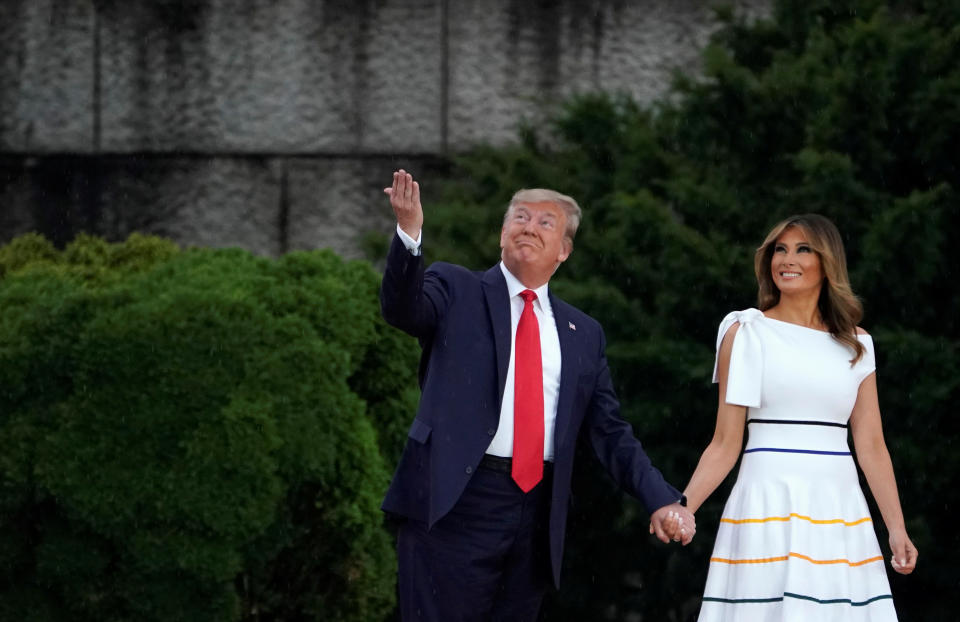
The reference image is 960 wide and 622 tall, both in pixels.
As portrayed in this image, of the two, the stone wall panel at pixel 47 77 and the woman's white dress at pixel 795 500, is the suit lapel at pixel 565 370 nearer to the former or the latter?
the woman's white dress at pixel 795 500

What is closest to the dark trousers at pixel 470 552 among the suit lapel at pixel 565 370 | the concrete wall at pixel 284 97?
the suit lapel at pixel 565 370

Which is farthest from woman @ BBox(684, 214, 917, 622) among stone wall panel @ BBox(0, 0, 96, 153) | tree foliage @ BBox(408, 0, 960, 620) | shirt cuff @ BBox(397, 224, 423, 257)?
stone wall panel @ BBox(0, 0, 96, 153)

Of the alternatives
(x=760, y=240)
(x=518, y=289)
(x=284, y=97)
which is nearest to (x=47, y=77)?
(x=284, y=97)

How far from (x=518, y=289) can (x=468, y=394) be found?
43cm

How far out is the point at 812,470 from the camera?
462 cm

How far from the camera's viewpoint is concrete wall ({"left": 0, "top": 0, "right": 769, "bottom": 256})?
9.79 meters

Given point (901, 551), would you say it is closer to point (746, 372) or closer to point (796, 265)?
Answer: point (746, 372)

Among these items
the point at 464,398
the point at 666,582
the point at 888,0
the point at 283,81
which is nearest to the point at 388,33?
the point at 283,81

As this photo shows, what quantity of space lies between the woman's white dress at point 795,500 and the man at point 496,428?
23 centimetres

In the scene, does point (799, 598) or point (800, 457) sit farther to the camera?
point (800, 457)

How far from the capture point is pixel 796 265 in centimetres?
473

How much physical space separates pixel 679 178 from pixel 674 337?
85cm

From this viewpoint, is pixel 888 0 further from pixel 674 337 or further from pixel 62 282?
pixel 62 282

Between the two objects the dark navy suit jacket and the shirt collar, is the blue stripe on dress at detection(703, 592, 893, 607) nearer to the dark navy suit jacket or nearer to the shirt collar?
the dark navy suit jacket
